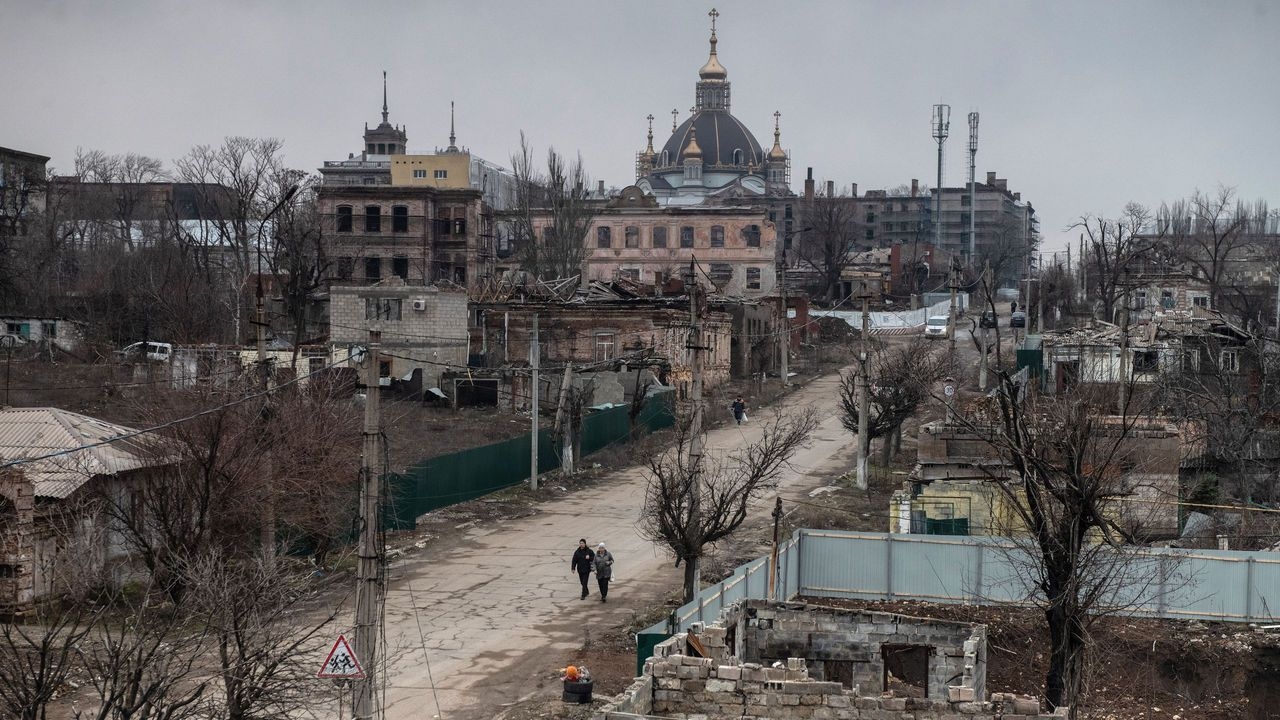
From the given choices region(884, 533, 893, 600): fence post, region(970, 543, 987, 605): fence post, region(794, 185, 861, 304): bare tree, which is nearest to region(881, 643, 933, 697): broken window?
region(970, 543, 987, 605): fence post

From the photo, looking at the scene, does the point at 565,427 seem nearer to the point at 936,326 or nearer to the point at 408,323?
the point at 408,323

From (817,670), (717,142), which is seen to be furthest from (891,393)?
(717,142)

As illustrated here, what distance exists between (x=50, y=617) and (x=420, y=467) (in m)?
10.6

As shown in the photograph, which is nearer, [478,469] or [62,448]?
[62,448]

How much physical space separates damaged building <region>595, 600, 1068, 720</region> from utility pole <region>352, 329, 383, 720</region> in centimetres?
243

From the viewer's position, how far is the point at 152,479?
2112cm

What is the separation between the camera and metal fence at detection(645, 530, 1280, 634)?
72.8ft

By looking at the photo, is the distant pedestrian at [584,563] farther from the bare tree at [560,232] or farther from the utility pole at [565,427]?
the bare tree at [560,232]

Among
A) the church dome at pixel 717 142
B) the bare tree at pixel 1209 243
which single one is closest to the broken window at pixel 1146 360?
the bare tree at pixel 1209 243

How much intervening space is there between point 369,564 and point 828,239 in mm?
79918

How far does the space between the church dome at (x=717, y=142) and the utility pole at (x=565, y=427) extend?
310 feet

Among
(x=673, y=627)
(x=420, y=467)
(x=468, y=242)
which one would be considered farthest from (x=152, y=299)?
(x=673, y=627)

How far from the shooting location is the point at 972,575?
23.8m

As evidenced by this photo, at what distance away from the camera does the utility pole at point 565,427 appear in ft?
117
